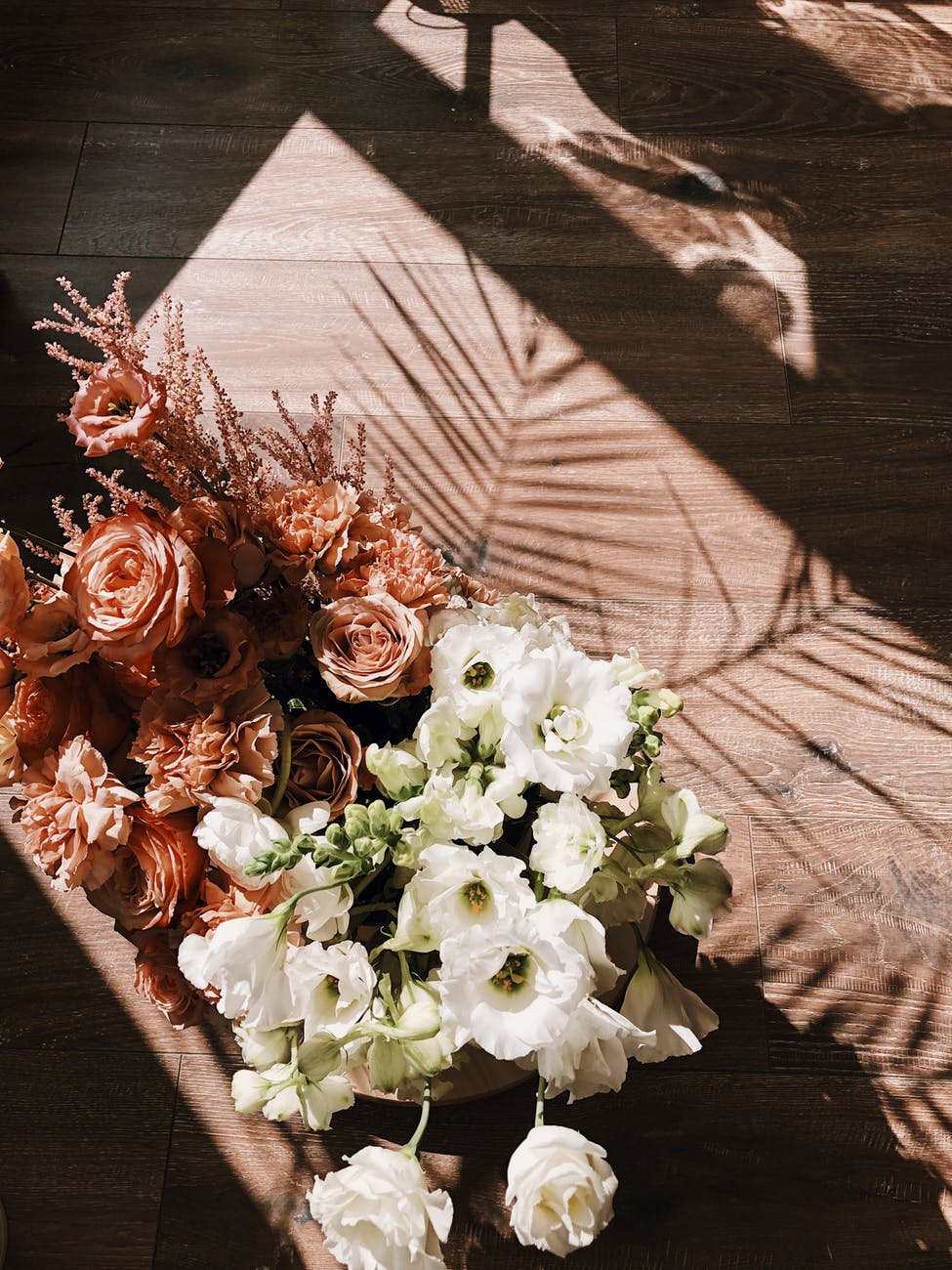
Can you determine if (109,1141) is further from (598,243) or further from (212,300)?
(598,243)

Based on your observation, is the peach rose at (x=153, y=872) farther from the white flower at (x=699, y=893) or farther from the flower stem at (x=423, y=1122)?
the white flower at (x=699, y=893)

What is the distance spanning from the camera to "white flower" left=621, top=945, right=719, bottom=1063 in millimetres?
769

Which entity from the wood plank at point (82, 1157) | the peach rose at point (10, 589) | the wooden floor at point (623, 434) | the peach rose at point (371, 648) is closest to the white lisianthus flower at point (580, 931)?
the peach rose at point (371, 648)

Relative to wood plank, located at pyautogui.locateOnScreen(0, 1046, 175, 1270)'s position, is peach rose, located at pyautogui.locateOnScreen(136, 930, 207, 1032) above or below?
above

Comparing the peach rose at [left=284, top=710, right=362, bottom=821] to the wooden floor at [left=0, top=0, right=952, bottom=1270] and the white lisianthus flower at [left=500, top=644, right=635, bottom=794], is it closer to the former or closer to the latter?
the white lisianthus flower at [left=500, top=644, right=635, bottom=794]

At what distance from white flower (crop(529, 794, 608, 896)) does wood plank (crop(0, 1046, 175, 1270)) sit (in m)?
0.85

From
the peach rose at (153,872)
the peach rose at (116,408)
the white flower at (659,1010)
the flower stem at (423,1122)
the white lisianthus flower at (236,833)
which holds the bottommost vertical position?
the flower stem at (423,1122)

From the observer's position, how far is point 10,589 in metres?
0.72

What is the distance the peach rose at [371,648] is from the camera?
0.80 meters

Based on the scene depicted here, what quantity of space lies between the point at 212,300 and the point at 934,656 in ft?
4.39

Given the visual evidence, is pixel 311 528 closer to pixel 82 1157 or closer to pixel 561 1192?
pixel 561 1192

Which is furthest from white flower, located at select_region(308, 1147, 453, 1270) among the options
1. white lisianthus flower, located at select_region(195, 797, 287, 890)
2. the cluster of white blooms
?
white lisianthus flower, located at select_region(195, 797, 287, 890)

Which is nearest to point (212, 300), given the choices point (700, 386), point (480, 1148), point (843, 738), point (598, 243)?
point (598, 243)

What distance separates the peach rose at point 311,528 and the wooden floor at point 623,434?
0.68 m
